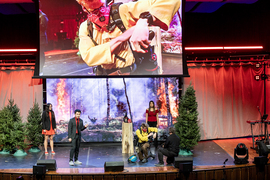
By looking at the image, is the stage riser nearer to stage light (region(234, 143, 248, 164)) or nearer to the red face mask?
stage light (region(234, 143, 248, 164))

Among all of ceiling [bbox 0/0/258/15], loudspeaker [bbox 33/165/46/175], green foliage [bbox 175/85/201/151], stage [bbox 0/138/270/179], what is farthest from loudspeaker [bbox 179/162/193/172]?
ceiling [bbox 0/0/258/15]

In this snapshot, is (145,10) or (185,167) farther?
(145,10)

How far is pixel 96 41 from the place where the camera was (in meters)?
8.77

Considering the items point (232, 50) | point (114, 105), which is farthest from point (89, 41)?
point (232, 50)

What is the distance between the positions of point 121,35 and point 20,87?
367cm

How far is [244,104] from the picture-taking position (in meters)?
10.6

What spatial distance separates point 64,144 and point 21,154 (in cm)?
161

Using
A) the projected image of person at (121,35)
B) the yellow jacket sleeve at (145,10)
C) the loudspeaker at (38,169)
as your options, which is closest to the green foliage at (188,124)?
the projected image of person at (121,35)

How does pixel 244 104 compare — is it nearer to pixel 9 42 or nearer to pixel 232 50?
pixel 232 50

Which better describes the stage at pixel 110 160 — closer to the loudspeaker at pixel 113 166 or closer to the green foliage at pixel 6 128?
the loudspeaker at pixel 113 166

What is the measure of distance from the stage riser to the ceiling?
202 inches

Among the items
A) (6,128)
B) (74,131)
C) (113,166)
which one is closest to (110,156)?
(74,131)

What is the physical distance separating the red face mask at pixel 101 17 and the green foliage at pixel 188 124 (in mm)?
3025

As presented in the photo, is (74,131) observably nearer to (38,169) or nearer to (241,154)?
(38,169)
